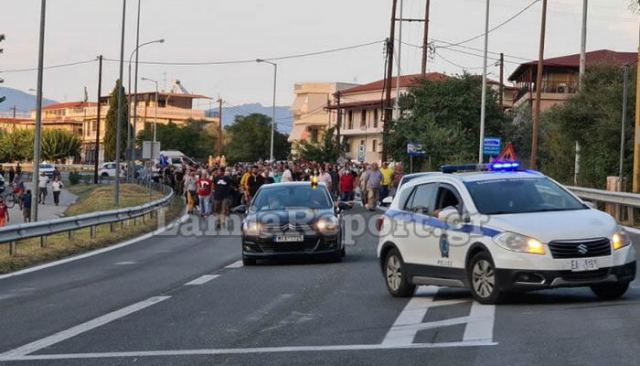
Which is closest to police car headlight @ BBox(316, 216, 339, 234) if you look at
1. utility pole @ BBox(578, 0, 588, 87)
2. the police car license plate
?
the police car license plate

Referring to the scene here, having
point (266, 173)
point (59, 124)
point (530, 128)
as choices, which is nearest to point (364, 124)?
point (530, 128)

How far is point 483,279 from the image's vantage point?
42.8 feet

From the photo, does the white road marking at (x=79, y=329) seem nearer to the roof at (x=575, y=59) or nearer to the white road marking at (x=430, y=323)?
the white road marking at (x=430, y=323)

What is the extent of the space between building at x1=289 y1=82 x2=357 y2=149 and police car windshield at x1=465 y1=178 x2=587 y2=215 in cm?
12477

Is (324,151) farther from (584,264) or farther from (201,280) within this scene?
(584,264)

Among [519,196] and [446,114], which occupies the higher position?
[446,114]

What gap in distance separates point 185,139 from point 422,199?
127530 millimetres

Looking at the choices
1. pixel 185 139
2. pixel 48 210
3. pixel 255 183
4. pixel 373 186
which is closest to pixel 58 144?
pixel 185 139

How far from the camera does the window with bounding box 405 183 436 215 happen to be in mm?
14461

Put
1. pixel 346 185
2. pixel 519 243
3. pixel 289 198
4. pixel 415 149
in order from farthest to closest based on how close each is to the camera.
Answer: pixel 415 149 < pixel 346 185 < pixel 289 198 < pixel 519 243

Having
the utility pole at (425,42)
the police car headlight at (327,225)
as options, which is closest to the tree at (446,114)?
the utility pole at (425,42)

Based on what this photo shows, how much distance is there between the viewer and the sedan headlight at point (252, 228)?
831 inches

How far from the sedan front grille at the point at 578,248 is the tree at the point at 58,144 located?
142 metres

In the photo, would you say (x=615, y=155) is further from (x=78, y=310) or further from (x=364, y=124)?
(x=364, y=124)
